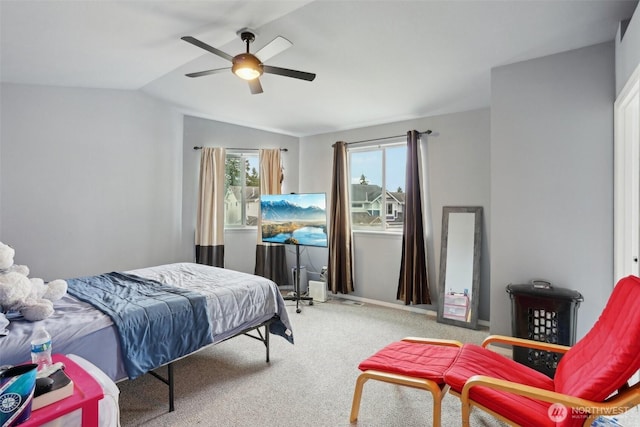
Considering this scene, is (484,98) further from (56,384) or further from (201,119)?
(56,384)

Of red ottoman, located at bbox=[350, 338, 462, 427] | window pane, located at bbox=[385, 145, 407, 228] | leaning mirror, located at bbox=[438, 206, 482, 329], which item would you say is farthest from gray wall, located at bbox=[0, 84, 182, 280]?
leaning mirror, located at bbox=[438, 206, 482, 329]

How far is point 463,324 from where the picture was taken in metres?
3.55

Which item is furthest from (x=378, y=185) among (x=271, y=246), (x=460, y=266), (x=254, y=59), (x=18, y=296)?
(x=18, y=296)

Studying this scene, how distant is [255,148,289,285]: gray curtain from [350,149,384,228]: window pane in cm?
120

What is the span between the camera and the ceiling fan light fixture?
2.32m

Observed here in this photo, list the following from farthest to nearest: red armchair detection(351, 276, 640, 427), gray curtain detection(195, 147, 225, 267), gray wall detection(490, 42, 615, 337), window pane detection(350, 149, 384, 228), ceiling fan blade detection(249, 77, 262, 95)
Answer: window pane detection(350, 149, 384, 228) → gray curtain detection(195, 147, 225, 267) → ceiling fan blade detection(249, 77, 262, 95) → gray wall detection(490, 42, 615, 337) → red armchair detection(351, 276, 640, 427)

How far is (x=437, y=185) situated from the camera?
396 cm

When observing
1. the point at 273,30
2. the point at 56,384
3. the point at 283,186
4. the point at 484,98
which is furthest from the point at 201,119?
the point at 56,384

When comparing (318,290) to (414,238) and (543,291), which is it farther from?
(543,291)

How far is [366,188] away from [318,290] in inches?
65.2

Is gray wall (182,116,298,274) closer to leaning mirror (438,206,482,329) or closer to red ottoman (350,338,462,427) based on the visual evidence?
leaning mirror (438,206,482,329)

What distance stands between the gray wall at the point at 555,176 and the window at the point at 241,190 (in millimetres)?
3435

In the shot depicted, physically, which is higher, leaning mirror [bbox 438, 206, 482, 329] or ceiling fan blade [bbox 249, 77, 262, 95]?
ceiling fan blade [bbox 249, 77, 262, 95]

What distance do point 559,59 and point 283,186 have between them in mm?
3753
